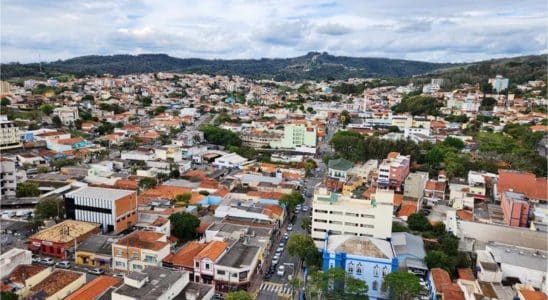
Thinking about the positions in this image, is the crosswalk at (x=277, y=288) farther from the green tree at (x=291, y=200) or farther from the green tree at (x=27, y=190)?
the green tree at (x=27, y=190)

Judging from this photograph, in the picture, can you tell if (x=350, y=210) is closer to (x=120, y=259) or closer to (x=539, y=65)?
(x=120, y=259)

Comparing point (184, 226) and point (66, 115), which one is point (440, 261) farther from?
point (66, 115)

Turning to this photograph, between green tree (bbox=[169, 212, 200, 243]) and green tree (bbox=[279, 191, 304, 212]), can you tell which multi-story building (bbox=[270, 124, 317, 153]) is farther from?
green tree (bbox=[169, 212, 200, 243])

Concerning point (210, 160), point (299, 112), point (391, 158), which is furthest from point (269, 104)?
point (391, 158)

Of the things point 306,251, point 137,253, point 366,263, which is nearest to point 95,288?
point 137,253

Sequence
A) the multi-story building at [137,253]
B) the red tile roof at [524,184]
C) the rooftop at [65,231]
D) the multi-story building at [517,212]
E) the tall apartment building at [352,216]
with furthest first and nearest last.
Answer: the red tile roof at [524,184]
the multi-story building at [517,212]
the tall apartment building at [352,216]
the rooftop at [65,231]
the multi-story building at [137,253]

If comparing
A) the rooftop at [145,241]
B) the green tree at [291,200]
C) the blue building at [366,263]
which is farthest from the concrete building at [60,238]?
the blue building at [366,263]

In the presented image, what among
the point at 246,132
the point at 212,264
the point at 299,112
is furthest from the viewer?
the point at 299,112
